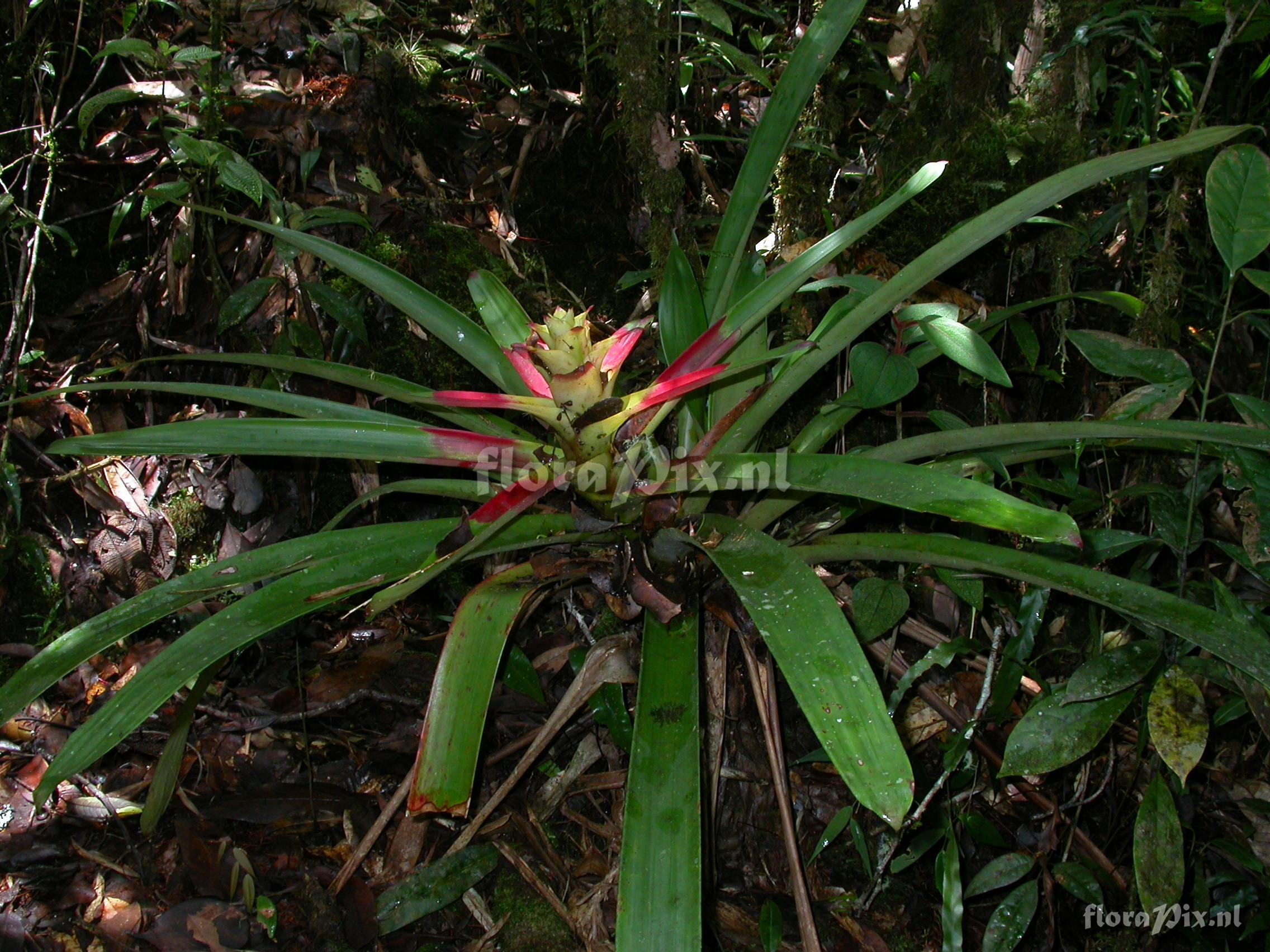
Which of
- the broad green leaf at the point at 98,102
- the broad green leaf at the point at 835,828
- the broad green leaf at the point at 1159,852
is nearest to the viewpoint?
the broad green leaf at the point at 1159,852

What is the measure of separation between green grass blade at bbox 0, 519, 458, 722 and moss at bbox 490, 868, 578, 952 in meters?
0.66

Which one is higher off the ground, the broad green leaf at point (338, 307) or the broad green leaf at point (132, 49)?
the broad green leaf at point (132, 49)

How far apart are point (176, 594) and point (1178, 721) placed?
1.49m

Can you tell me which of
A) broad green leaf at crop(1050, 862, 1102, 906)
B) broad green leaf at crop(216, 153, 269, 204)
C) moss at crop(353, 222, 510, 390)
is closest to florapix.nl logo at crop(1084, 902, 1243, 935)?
broad green leaf at crop(1050, 862, 1102, 906)

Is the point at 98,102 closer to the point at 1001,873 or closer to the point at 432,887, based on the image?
the point at 432,887

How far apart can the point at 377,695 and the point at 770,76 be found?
75.7 inches

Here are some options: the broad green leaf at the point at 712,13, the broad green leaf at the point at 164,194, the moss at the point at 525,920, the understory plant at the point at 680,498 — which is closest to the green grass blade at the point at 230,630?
the understory plant at the point at 680,498

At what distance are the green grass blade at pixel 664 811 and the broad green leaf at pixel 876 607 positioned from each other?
0.32 m

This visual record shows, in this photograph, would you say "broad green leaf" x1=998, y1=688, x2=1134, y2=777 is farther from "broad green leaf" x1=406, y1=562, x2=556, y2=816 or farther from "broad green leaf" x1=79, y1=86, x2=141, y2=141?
"broad green leaf" x1=79, y1=86, x2=141, y2=141

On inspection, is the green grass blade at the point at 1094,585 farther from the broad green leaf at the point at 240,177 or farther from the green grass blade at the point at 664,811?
the broad green leaf at the point at 240,177

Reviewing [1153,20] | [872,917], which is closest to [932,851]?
[872,917]

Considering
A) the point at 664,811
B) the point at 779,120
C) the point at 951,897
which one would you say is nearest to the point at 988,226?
the point at 779,120

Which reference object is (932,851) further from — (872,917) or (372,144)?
(372,144)

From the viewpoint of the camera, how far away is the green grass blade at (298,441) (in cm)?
123
